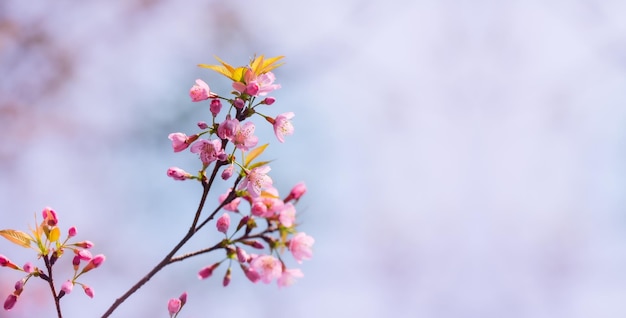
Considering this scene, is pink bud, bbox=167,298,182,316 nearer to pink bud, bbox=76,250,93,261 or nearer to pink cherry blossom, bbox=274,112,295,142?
pink bud, bbox=76,250,93,261

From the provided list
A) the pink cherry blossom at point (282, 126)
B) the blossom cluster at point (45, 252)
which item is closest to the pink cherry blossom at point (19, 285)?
the blossom cluster at point (45, 252)

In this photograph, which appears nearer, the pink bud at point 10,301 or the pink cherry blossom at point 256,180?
the pink bud at point 10,301

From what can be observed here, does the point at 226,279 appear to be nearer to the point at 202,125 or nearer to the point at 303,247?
the point at 303,247

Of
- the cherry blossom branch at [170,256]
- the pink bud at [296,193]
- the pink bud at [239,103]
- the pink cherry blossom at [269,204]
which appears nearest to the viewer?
the cherry blossom branch at [170,256]

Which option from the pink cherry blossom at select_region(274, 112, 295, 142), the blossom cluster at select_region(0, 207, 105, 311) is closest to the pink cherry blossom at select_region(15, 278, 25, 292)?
the blossom cluster at select_region(0, 207, 105, 311)

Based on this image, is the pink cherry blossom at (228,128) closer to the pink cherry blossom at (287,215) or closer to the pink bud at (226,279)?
the pink cherry blossom at (287,215)

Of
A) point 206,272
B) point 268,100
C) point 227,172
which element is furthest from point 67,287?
point 268,100
